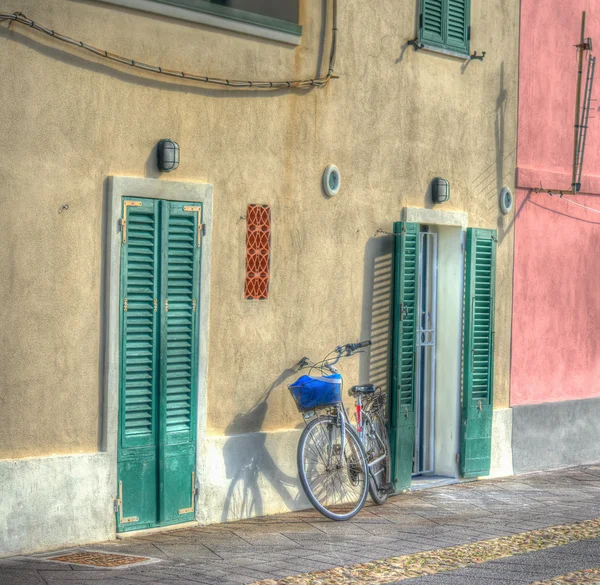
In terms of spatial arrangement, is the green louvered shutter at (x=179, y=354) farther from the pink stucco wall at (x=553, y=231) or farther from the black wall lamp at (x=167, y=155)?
the pink stucco wall at (x=553, y=231)

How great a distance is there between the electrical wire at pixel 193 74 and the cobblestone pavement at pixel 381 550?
3.36 m

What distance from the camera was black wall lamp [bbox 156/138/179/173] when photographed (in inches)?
364

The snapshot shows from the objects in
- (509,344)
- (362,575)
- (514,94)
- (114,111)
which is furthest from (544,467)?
(114,111)

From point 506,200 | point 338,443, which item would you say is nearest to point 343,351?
point 338,443

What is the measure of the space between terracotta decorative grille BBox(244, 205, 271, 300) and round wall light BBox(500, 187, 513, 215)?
3504 millimetres

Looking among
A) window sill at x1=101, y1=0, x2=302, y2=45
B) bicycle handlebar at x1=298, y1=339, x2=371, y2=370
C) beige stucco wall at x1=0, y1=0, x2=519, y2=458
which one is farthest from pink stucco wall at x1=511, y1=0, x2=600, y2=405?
window sill at x1=101, y1=0, x2=302, y2=45

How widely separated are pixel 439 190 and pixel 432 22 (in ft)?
5.10

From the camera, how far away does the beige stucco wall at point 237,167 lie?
8461mm

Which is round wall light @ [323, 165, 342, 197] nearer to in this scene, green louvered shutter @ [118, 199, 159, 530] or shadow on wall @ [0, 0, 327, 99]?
shadow on wall @ [0, 0, 327, 99]

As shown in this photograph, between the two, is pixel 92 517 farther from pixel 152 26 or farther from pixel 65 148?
pixel 152 26

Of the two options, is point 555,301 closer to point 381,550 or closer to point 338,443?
point 338,443

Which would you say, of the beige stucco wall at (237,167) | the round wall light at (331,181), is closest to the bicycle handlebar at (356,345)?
the beige stucco wall at (237,167)

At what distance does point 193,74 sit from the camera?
9.56 m

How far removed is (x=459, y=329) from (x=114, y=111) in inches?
183
